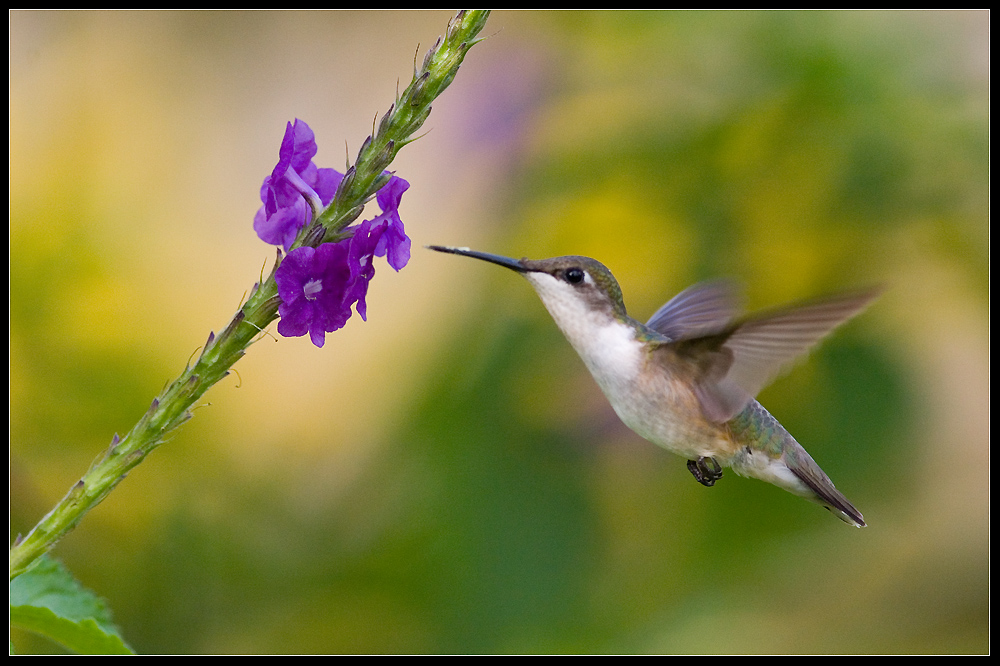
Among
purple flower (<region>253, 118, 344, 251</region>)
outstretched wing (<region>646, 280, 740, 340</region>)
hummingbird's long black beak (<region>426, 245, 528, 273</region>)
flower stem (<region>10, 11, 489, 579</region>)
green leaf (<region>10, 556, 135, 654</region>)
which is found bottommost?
green leaf (<region>10, 556, 135, 654</region>)

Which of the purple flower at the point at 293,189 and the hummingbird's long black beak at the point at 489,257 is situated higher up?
the hummingbird's long black beak at the point at 489,257

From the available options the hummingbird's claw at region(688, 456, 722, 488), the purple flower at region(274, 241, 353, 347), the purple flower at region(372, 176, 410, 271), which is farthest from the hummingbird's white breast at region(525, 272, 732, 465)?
the purple flower at region(274, 241, 353, 347)

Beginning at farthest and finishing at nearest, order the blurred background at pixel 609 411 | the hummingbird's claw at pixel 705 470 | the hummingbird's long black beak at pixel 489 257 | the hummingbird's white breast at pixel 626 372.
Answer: the blurred background at pixel 609 411 < the hummingbird's claw at pixel 705 470 < the hummingbird's white breast at pixel 626 372 < the hummingbird's long black beak at pixel 489 257

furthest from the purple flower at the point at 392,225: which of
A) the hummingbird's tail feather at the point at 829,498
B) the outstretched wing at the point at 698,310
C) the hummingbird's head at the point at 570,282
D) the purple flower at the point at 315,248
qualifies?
the hummingbird's tail feather at the point at 829,498

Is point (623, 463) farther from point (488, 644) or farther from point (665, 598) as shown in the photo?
point (488, 644)

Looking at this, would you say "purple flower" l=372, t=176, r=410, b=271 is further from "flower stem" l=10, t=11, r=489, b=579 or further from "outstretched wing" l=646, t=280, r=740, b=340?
"outstretched wing" l=646, t=280, r=740, b=340

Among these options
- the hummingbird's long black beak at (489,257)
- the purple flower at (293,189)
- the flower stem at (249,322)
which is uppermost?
the hummingbird's long black beak at (489,257)

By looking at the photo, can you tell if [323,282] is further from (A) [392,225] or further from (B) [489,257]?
(B) [489,257]

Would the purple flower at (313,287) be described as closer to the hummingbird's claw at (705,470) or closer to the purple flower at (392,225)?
the purple flower at (392,225)
